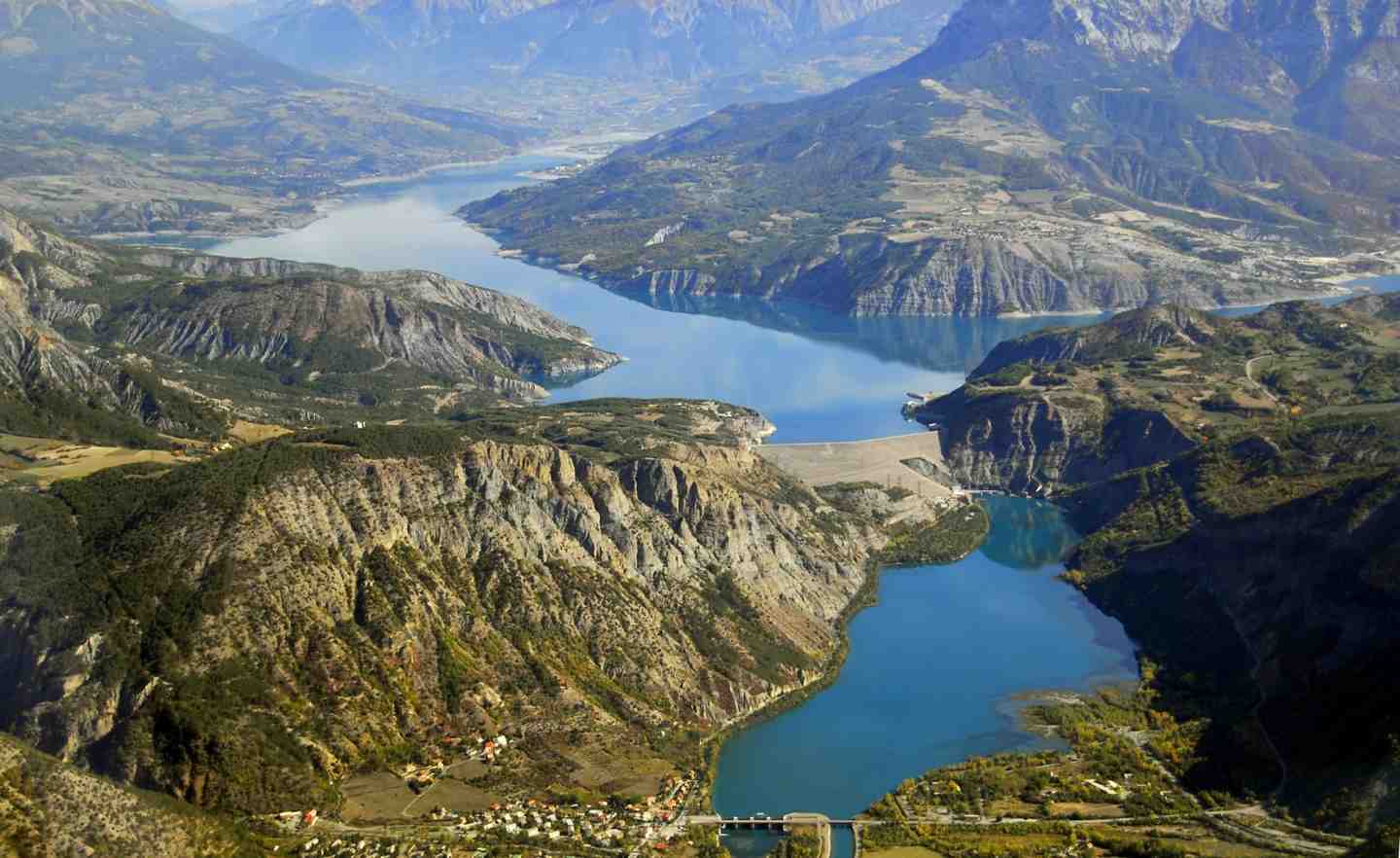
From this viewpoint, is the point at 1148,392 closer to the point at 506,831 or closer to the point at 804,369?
the point at 804,369

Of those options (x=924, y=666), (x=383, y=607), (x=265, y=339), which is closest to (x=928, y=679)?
(x=924, y=666)

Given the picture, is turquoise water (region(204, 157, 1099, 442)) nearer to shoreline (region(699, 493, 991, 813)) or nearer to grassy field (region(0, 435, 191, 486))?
shoreline (region(699, 493, 991, 813))

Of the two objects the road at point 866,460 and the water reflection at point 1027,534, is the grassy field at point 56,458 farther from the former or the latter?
the water reflection at point 1027,534

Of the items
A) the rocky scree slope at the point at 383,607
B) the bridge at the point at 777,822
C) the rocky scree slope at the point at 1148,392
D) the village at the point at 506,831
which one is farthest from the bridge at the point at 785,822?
the rocky scree slope at the point at 1148,392

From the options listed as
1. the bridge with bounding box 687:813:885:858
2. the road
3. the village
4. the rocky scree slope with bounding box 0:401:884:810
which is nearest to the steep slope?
the village

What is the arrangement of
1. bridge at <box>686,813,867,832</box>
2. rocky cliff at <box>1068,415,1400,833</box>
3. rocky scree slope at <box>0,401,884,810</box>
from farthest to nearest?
1. rocky cliff at <box>1068,415,1400,833</box>
2. bridge at <box>686,813,867,832</box>
3. rocky scree slope at <box>0,401,884,810</box>

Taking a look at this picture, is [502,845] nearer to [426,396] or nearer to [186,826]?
[186,826]

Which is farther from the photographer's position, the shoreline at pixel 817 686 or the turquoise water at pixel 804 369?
the turquoise water at pixel 804 369
